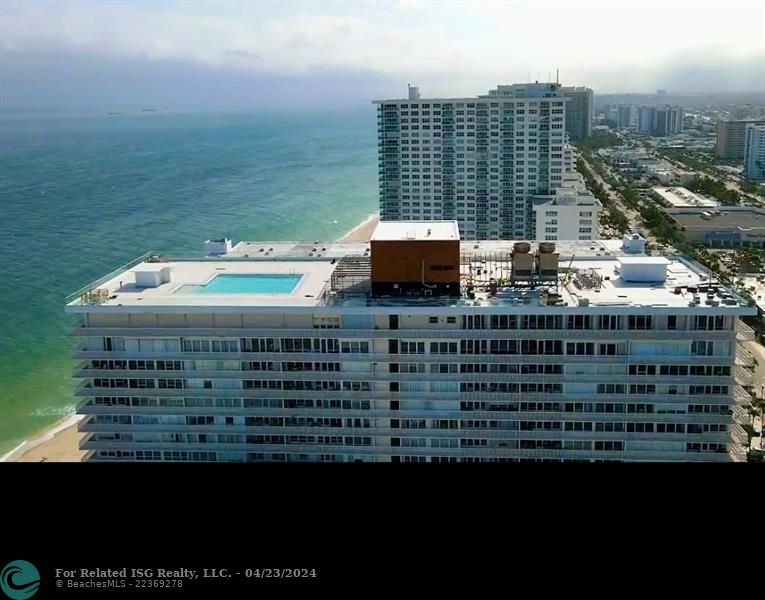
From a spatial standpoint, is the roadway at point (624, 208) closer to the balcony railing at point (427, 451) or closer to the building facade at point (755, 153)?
the building facade at point (755, 153)

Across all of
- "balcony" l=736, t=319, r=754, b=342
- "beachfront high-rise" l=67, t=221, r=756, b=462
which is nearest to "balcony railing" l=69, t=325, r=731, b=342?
"beachfront high-rise" l=67, t=221, r=756, b=462

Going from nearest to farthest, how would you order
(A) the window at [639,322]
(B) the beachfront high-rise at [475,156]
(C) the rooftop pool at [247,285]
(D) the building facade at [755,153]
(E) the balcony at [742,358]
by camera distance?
(A) the window at [639,322] → (E) the balcony at [742,358] → (C) the rooftop pool at [247,285] → (B) the beachfront high-rise at [475,156] → (D) the building facade at [755,153]

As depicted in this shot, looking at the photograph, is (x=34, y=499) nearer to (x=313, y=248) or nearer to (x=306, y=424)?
(x=306, y=424)

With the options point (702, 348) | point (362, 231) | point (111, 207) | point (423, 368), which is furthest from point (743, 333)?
point (111, 207)

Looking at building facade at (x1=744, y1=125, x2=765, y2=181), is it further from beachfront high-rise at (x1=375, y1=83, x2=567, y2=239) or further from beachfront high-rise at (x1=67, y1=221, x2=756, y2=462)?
beachfront high-rise at (x1=67, y1=221, x2=756, y2=462)

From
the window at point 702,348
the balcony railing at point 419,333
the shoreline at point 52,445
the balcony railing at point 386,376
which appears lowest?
the shoreline at point 52,445

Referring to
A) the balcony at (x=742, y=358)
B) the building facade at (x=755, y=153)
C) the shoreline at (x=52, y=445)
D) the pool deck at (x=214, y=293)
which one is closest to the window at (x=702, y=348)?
the balcony at (x=742, y=358)

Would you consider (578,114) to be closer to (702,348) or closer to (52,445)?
(52,445)
